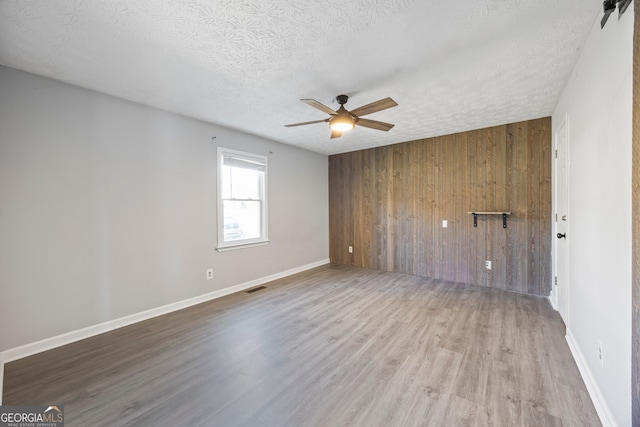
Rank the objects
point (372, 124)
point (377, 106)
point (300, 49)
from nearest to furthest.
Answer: point (300, 49) < point (377, 106) < point (372, 124)

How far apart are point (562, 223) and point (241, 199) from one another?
410 centimetres

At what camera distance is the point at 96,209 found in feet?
8.56

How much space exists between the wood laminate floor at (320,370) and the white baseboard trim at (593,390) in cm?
5

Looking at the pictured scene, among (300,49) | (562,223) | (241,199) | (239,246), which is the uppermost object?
(300,49)

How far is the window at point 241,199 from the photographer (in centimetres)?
376

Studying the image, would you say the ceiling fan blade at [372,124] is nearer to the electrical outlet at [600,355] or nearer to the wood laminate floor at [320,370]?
the wood laminate floor at [320,370]

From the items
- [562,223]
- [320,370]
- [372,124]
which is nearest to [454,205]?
[562,223]

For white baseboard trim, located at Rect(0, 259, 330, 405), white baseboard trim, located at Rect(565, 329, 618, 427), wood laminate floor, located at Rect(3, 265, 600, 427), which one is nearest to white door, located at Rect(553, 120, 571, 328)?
wood laminate floor, located at Rect(3, 265, 600, 427)

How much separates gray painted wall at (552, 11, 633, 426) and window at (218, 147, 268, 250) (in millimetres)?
3794

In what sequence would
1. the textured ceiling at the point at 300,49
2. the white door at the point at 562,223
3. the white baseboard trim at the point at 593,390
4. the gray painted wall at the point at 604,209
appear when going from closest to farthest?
the gray painted wall at the point at 604,209
the white baseboard trim at the point at 593,390
the textured ceiling at the point at 300,49
the white door at the point at 562,223

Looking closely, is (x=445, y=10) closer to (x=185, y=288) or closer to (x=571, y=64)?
(x=571, y=64)

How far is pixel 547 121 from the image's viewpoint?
346 cm

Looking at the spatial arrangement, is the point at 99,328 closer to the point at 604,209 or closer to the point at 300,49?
the point at 300,49

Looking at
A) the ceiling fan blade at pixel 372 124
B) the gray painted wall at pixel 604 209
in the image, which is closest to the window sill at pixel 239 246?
the ceiling fan blade at pixel 372 124
